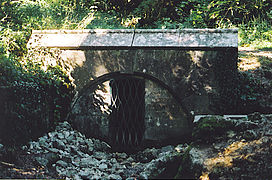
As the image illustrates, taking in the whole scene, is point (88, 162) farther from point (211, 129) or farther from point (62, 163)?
point (211, 129)

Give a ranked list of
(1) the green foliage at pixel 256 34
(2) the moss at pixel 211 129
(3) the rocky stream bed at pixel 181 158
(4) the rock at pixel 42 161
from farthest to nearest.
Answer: (1) the green foliage at pixel 256 34 < (4) the rock at pixel 42 161 < (2) the moss at pixel 211 129 < (3) the rocky stream bed at pixel 181 158

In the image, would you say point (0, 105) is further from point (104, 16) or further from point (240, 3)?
point (240, 3)

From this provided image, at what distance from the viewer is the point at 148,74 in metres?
5.10

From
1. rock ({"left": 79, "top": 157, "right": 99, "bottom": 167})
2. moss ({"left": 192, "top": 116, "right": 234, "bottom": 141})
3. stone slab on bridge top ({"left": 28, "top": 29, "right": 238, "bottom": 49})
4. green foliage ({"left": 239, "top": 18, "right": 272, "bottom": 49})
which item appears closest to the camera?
moss ({"left": 192, "top": 116, "right": 234, "bottom": 141})

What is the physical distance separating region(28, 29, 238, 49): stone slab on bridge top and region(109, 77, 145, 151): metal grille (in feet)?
2.40

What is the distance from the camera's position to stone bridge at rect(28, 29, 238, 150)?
196 inches

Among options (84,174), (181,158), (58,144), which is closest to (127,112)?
(58,144)

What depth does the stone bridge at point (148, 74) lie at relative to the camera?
497cm

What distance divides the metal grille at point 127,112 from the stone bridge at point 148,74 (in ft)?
0.06

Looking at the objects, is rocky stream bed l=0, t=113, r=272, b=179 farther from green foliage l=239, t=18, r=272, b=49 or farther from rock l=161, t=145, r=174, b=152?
green foliage l=239, t=18, r=272, b=49

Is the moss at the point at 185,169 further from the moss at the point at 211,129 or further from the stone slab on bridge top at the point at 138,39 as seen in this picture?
the stone slab on bridge top at the point at 138,39

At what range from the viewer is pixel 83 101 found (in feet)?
17.5

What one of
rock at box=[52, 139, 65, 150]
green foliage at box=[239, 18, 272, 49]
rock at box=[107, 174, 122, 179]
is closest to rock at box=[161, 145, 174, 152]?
rock at box=[107, 174, 122, 179]

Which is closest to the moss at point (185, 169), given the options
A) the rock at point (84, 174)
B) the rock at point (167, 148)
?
the rock at point (84, 174)
